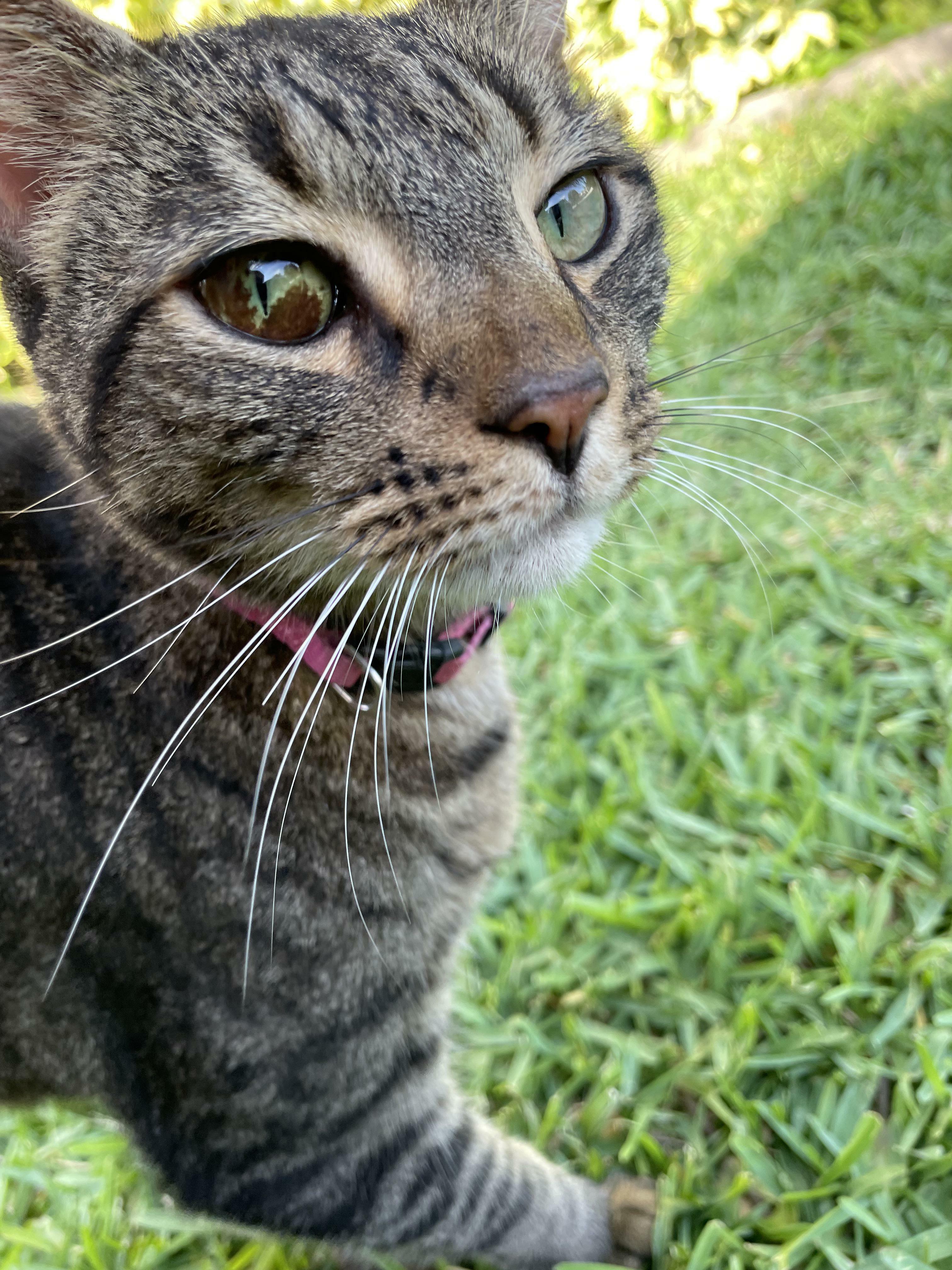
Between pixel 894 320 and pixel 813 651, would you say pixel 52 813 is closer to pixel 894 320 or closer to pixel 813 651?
pixel 813 651

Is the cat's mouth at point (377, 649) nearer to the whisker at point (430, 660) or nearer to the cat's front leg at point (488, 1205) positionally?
the whisker at point (430, 660)

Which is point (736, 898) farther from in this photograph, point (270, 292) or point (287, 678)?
point (270, 292)

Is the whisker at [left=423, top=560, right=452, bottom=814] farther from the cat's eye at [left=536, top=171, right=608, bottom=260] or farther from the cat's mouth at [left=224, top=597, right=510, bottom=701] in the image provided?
the cat's eye at [left=536, top=171, right=608, bottom=260]

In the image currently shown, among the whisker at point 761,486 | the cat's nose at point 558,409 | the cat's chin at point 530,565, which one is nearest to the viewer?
the cat's nose at point 558,409

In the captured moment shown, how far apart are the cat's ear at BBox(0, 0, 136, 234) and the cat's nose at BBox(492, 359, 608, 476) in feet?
2.03

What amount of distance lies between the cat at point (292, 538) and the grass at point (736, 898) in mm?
243

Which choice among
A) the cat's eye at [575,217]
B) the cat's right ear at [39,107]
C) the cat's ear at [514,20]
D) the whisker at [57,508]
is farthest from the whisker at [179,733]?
the cat's ear at [514,20]

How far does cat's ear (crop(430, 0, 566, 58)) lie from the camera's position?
1.31 m

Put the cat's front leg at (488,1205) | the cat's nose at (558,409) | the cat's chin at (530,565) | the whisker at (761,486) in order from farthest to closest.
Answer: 1. the whisker at (761,486)
2. the cat's front leg at (488,1205)
3. the cat's chin at (530,565)
4. the cat's nose at (558,409)

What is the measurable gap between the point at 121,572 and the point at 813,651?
5.27 ft

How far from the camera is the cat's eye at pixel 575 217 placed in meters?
1.23

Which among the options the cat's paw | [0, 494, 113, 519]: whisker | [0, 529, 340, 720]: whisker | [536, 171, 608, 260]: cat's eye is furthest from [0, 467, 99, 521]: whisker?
→ the cat's paw

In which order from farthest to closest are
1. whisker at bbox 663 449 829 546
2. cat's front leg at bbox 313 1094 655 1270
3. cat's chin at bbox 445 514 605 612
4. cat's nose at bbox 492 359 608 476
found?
whisker at bbox 663 449 829 546
cat's front leg at bbox 313 1094 655 1270
cat's chin at bbox 445 514 605 612
cat's nose at bbox 492 359 608 476

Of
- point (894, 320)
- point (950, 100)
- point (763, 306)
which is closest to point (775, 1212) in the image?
point (894, 320)
